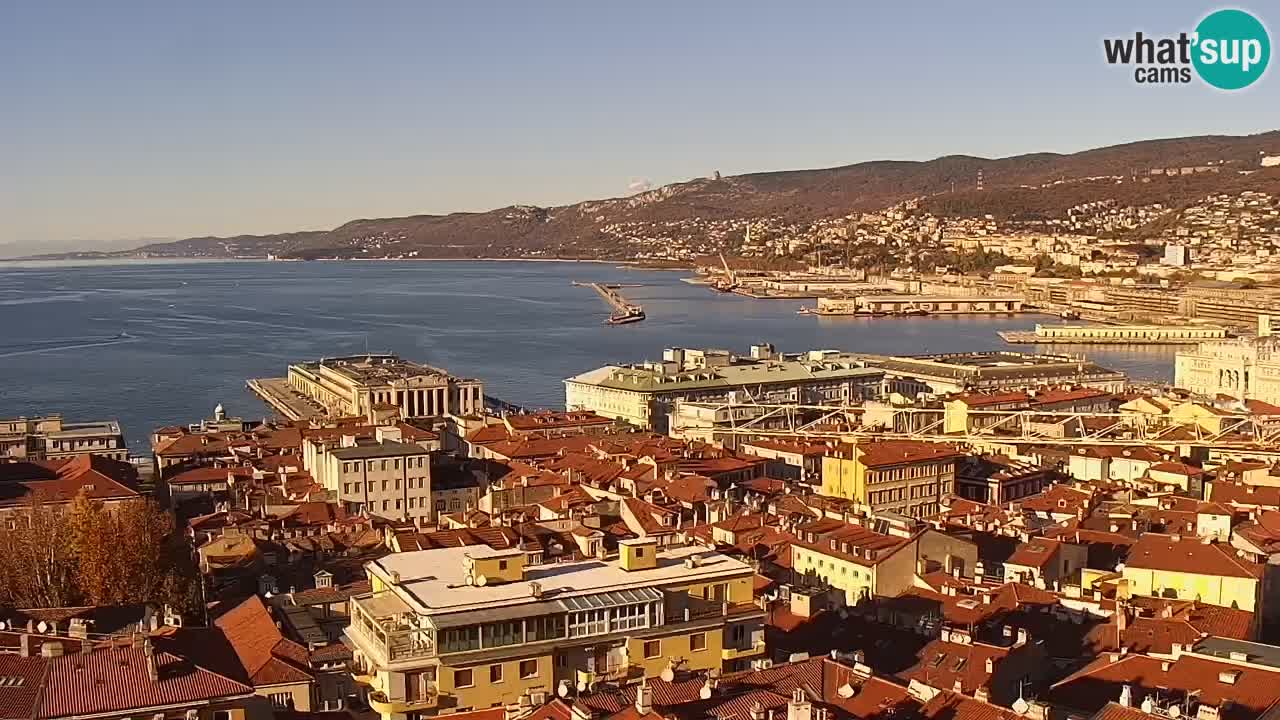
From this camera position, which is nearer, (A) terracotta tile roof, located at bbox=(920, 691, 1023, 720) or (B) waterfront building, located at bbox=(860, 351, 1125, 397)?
(A) terracotta tile roof, located at bbox=(920, 691, 1023, 720)

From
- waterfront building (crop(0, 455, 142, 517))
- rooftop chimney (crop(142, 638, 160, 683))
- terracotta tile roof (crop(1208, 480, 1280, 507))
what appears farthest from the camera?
waterfront building (crop(0, 455, 142, 517))

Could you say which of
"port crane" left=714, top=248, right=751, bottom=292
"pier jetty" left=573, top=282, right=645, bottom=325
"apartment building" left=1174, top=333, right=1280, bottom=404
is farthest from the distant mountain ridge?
"apartment building" left=1174, top=333, right=1280, bottom=404

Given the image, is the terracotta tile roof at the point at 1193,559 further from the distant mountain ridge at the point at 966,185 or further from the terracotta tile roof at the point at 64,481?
the distant mountain ridge at the point at 966,185

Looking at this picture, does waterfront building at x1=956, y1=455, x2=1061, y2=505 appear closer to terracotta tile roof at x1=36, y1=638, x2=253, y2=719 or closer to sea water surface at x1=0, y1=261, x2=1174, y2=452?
terracotta tile roof at x1=36, y1=638, x2=253, y2=719

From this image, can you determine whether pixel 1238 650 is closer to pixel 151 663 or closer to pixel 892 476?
pixel 151 663

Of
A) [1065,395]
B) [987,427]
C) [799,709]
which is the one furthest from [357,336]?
[799,709]
